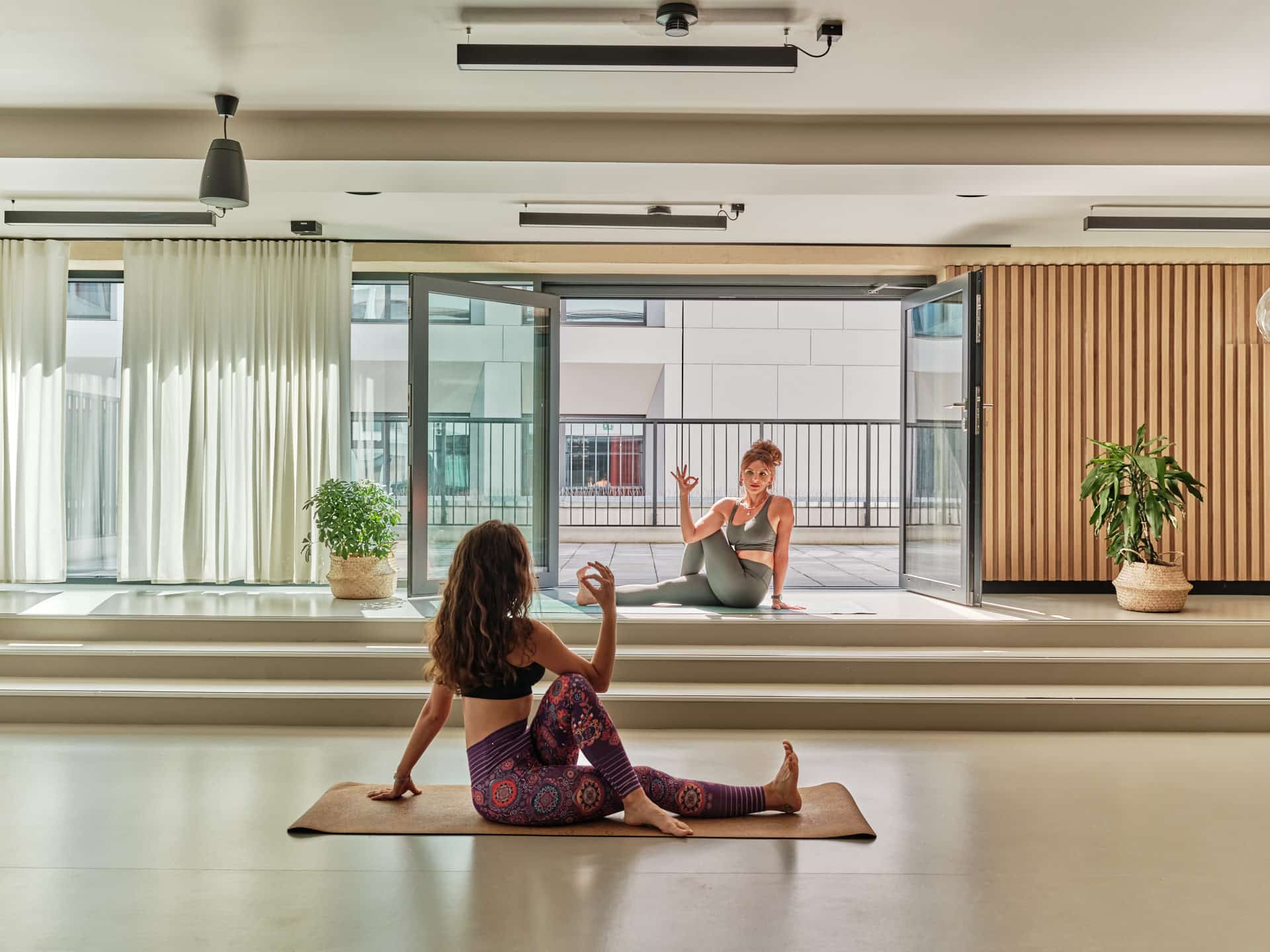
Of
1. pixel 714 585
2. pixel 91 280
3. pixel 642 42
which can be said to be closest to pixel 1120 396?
pixel 714 585

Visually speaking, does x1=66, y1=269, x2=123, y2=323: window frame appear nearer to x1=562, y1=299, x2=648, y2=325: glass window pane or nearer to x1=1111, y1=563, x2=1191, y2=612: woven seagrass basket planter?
x1=1111, y1=563, x2=1191, y2=612: woven seagrass basket planter

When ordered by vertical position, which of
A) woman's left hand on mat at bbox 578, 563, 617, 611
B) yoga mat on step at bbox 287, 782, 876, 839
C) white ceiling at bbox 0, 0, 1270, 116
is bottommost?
yoga mat on step at bbox 287, 782, 876, 839

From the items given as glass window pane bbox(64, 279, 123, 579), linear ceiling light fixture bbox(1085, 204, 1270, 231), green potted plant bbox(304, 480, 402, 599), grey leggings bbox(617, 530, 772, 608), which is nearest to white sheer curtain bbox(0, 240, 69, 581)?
glass window pane bbox(64, 279, 123, 579)

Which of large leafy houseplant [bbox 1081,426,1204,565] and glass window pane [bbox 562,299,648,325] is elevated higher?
glass window pane [bbox 562,299,648,325]

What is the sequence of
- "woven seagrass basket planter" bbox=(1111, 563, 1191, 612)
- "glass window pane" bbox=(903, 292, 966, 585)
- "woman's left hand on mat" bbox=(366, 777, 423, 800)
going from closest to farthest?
"woman's left hand on mat" bbox=(366, 777, 423, 800) < "woven seagrass basket planter" bbox=(1111, 563, 1191, 612) < "glass window pane" bbox=(903, 292, 966, 585)

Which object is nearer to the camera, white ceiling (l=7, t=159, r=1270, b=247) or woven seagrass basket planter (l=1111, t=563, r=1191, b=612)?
white ceiling (l=7, t=159, r=1270, b=247)

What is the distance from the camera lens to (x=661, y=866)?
8.76 feet


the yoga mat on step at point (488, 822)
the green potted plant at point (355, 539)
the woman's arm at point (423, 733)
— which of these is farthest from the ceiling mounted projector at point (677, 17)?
the green potted plant at point (355, 539)

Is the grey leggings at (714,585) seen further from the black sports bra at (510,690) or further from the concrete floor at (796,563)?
the black sports bra at (510,690)

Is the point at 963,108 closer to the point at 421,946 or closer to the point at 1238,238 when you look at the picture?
the point at 1238,238

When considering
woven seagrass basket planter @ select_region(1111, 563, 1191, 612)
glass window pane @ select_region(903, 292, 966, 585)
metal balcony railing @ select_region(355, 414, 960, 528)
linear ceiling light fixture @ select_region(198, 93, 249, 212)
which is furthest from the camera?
metal balcony railing @ select_region(355, 414, 960, 528)

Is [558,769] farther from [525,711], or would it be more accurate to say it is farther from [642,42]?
[642,42]

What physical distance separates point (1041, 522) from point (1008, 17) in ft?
12.8

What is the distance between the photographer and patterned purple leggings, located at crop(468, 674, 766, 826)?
284 centimetres
